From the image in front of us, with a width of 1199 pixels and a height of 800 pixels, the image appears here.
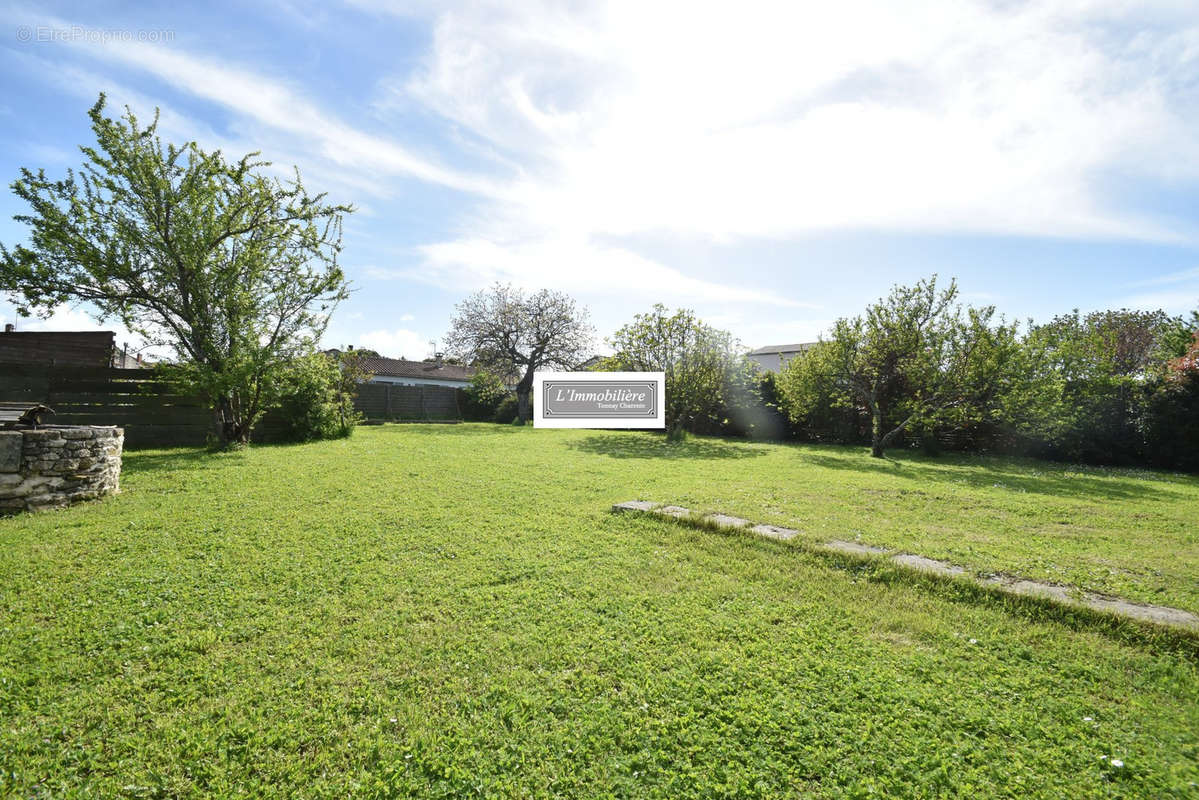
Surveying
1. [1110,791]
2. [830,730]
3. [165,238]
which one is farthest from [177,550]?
[165,238]

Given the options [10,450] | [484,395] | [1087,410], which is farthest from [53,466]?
[1087,410]

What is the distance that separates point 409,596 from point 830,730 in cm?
288

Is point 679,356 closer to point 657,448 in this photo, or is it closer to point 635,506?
point 657,448

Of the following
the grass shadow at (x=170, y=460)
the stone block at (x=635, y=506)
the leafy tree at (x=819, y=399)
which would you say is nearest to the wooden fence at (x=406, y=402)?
the grass shadow at (x=170, y=460)

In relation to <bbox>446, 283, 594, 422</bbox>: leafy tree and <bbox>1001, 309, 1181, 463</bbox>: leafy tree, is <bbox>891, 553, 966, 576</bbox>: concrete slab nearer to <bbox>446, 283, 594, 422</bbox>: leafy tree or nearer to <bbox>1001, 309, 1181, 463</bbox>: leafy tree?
<bbox>1001, 309, 1181, 463</bbox>: leafy tree

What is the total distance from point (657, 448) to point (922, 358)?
7.66 m

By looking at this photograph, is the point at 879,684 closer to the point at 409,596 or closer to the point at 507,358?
the point at 409,596

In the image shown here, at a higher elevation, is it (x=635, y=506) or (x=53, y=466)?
(x=53, y=466)

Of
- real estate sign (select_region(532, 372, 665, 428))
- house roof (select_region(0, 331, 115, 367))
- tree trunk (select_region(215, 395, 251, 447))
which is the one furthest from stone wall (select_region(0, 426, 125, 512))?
real estate sign (select_region(532, 372, 665, 428))

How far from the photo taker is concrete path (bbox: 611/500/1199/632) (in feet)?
10.6

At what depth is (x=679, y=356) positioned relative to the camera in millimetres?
16047

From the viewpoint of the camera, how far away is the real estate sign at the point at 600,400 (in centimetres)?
1648

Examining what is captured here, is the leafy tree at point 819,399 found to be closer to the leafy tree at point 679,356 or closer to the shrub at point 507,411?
the leafy tree at point 679,356

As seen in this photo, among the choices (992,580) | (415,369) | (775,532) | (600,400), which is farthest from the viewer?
(415,369)
